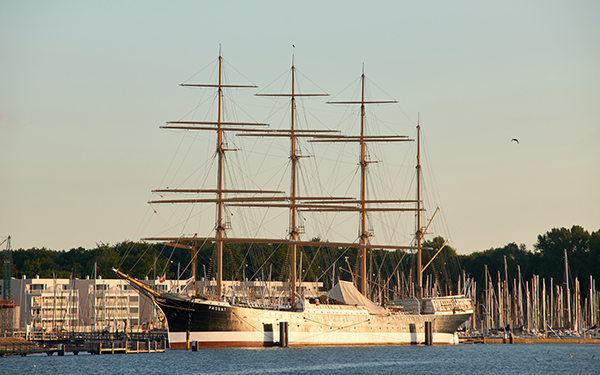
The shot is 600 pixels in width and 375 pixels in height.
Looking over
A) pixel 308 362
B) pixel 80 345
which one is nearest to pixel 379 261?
pixel 80 345

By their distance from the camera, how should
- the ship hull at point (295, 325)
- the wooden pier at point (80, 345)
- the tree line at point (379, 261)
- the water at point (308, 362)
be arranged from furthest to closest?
the tree line at point (379, 261) → the ship hull at point (295, 325) → the wooden pier at point (80, 345) → the water at point (308, 362)

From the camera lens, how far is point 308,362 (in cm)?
7144

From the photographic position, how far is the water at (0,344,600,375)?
65188 millimetres

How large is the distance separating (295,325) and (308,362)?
1792 cm

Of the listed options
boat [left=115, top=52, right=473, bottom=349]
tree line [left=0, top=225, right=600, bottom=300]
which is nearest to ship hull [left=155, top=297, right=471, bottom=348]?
boat [left=115, top=52, right=473, bottom=349]

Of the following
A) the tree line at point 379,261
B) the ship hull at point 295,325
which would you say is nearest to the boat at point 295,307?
the ship hull at point 295,325

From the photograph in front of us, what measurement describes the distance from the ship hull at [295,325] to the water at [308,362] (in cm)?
153

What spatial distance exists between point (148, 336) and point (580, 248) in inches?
3876

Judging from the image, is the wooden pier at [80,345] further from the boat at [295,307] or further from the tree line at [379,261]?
the tree line at [379,261]

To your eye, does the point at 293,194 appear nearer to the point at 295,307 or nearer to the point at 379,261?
the point at 295,307

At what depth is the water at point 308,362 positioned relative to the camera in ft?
214

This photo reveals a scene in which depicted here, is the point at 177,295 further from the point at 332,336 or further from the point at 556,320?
the point at 556,320

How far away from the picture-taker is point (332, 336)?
92.8 metres

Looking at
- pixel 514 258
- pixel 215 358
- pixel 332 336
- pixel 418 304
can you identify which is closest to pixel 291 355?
pixel 215 358
